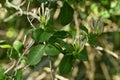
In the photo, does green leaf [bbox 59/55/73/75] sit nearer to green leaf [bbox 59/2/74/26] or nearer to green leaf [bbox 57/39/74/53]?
green leaf [bbox 57/39/74/53]

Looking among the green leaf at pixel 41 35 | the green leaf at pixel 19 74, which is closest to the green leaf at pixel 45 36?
the green leaf at pixel 41 35

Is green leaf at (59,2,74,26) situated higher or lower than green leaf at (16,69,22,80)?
higher

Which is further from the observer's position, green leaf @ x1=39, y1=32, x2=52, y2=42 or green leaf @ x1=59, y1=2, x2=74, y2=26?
green leaf @ x1=59, y1=2, x2=74, y2=26

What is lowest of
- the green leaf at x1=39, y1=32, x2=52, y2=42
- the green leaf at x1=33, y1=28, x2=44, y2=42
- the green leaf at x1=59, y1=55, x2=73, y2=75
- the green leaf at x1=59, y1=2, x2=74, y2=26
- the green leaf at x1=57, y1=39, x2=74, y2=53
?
the green leaf at x1=59, y1=55, x2=73, y2=75

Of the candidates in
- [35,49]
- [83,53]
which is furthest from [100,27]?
[35,49]

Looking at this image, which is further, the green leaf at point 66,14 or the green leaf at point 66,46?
the green leaf at point 66,14

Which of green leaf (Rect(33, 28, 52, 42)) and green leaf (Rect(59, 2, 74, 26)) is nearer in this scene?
green leaf (Rect(33, 28, 52, 42))

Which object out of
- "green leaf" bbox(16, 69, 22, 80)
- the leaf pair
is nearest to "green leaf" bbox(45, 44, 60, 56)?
the leaf pair

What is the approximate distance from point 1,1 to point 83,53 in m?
0.45

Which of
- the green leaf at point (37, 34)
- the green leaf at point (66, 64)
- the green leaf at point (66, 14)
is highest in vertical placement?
the green leaf at point (66, 14)

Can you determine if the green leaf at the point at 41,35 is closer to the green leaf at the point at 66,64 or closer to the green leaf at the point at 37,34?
the green leaf at the point at 37,34

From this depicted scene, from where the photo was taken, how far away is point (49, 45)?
126cm

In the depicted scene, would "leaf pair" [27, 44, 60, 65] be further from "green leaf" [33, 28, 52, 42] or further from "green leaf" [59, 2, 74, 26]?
"green leaf" [59, 2, 74, 26]

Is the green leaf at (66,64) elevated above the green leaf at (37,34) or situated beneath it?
situated beneath
